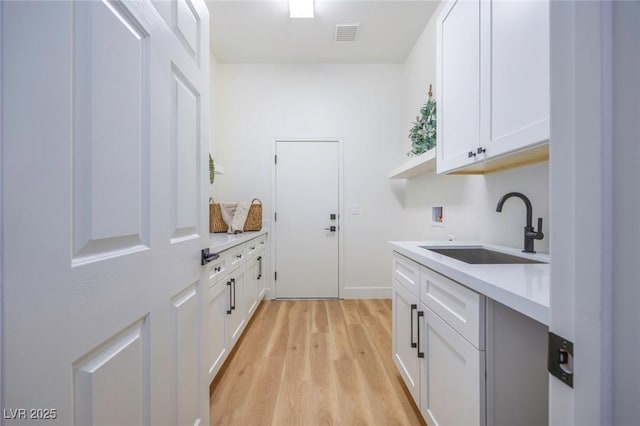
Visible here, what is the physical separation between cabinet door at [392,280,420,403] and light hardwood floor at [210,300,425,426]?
0.52 feet

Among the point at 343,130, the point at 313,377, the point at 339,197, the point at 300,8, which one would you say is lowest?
the point at 313,377

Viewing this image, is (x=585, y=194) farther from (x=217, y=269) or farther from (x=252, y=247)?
(x=252, y=247)

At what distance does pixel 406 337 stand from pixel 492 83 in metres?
1.32

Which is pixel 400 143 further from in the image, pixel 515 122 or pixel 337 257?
pixel 515 122

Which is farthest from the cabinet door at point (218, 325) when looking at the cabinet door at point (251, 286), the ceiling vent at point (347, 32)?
the ceiling vent at point (347, 32)

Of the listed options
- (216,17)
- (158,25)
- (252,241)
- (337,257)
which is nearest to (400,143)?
(337,257)

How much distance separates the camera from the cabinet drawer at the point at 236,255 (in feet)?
6.57

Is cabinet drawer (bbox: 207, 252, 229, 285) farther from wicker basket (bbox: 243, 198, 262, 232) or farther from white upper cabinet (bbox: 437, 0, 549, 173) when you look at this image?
white upper cabinet (bbox: 437, 0, 549, 173)

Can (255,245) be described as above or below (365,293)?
above

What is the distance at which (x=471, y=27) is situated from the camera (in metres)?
1.31

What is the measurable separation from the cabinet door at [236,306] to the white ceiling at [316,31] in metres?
2.29

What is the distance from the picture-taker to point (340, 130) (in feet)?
11.2

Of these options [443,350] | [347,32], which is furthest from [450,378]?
[347,32]

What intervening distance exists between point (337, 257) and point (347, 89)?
2039 millimetres
